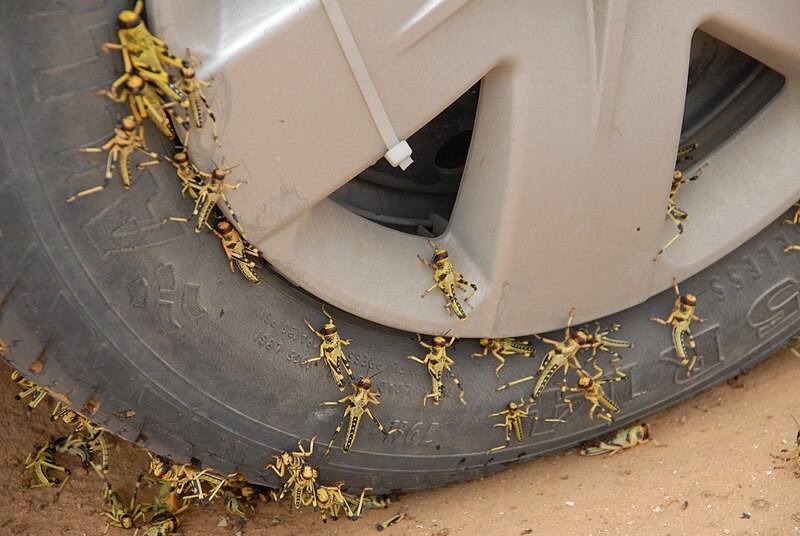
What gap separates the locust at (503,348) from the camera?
2.43 metres

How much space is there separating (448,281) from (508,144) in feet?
1.27

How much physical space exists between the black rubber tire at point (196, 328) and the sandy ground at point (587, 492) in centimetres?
10

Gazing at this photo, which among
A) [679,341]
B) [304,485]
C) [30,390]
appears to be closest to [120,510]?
[30,390]

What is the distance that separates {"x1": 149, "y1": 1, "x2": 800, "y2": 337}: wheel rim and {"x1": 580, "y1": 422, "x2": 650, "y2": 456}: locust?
44cm

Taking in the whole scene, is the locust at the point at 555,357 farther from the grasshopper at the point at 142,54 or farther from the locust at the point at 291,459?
the grasshopper at the point at 142,54

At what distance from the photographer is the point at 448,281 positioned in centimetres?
224

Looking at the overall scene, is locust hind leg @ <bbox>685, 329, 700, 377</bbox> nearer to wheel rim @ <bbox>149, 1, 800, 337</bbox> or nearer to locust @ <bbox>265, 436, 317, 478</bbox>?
wheel rim @ <bbox>149, 1, 800, 337</bbox>

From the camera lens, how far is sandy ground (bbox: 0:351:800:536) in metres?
2.26

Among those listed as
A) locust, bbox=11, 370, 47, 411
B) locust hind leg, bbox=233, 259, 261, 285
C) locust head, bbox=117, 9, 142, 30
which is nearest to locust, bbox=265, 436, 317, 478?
locust hind leg, bbox=233, 259, 261, 285

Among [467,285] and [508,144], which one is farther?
[467,285]

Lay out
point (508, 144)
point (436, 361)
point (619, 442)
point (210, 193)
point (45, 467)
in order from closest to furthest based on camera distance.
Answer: point (210, 193)
point (508, 144)
point (436, 361)
point (45, 467)
point (619, 442)

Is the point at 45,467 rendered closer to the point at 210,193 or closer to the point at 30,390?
the point at 30,390

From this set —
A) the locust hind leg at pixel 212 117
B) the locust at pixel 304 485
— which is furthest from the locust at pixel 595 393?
the locust hind leg at pixel 212 117

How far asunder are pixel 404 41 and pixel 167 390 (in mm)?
940
